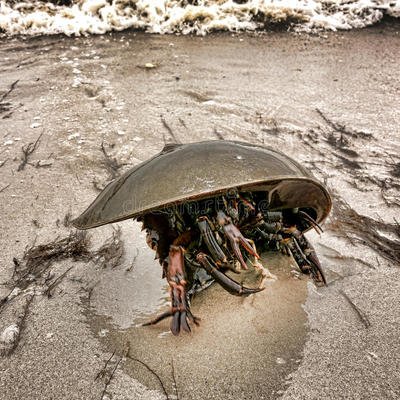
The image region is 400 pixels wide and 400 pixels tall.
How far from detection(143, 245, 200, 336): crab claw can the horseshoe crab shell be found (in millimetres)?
221

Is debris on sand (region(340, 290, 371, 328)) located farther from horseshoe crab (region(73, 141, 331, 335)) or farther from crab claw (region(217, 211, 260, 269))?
crab claw (region(217, 211, 260, 269))

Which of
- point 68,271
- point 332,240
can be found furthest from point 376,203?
point 68,271

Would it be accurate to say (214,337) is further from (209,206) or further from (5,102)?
(5,102)

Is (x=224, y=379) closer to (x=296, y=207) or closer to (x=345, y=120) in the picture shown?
Result: (x=296, y=207)

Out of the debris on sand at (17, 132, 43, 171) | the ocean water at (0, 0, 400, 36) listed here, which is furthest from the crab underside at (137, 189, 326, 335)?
the ocean water at (0, 0, 400, 36)

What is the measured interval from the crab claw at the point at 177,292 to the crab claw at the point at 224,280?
87 mm

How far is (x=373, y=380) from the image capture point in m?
1.55

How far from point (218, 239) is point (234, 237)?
111 mm

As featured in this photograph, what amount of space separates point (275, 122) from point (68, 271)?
2.44m

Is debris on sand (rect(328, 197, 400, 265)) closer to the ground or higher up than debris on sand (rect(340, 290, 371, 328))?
closer to the ground

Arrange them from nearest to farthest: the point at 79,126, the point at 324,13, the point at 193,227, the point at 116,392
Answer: the point at 116,392 → the point at 193,227 → the point at 79,126 → the point at 324,13

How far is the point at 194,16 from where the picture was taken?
20.2ft

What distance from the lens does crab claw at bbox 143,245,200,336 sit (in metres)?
1.48

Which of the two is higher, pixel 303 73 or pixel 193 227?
pixel 193 227
